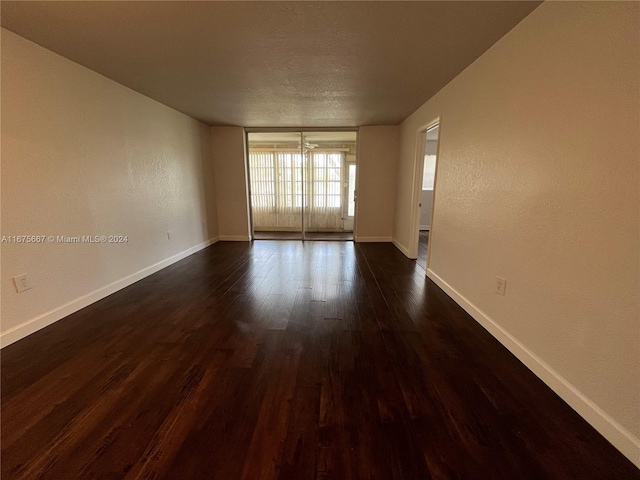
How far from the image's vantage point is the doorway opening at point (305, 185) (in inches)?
266

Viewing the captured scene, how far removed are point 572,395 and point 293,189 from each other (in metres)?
6.44

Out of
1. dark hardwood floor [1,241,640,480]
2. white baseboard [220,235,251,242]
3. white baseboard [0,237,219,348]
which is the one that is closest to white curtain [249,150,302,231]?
white baseboard [220,235,251,242]

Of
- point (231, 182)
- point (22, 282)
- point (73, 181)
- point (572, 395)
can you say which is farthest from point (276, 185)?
point (572, 395)

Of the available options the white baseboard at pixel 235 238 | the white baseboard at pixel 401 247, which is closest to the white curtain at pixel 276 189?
the white baseboard at pixel 235 238

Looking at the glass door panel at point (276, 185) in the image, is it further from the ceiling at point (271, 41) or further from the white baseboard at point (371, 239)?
the ceiling at point (271, 41)

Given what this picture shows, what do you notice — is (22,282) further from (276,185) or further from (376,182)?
(276,185)

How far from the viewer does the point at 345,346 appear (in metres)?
1.94

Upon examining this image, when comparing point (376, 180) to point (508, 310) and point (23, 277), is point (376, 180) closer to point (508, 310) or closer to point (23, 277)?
point (508, 310)

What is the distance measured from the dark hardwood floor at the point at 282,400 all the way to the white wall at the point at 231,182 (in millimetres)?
3195

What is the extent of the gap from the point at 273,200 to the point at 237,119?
2.88 m

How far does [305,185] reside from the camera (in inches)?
277

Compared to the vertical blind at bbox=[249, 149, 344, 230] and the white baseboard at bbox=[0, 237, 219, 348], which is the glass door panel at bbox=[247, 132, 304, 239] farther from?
the white baseboard at bbox=[0, 237, 219, 348]

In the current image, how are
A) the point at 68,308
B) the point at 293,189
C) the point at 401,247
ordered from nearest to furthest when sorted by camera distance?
the point at 68,308 → the point at 401,247 → the point at 293,189

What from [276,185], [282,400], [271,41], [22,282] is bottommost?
[282,400]
